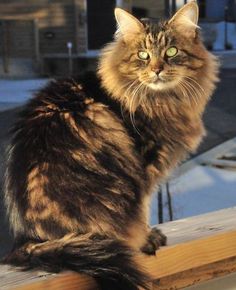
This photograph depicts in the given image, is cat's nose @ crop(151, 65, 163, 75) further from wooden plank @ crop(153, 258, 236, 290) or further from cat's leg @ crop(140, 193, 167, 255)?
wooden plank @ crop(153, 258, 236, 290)

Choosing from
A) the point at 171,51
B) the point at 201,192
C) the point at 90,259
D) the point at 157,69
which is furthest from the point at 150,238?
the point at 201,192

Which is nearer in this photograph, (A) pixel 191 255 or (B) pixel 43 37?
(A) pixel 191 255

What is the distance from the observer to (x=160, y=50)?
2664 millimetres

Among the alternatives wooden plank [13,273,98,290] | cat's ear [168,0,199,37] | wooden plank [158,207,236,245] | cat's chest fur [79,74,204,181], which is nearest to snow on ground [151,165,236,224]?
wooden plank [158,207,236,245]

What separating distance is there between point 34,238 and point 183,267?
60 centimetres

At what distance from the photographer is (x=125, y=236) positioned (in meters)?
2.32

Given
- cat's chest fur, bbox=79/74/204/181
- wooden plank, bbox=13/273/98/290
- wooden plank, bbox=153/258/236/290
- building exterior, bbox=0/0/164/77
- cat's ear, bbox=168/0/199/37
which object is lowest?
building exterior, bbox=0/0/164/77

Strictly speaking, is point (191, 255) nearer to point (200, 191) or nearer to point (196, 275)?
point (196, 275)

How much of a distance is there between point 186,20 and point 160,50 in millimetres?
207

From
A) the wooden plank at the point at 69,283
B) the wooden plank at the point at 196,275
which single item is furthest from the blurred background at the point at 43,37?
the wooden plank at the point at 69,283

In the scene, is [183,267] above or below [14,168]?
below

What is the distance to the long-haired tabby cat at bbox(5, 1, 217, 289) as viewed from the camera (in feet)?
6.92

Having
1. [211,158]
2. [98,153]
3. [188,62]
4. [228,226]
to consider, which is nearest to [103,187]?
[98,153]

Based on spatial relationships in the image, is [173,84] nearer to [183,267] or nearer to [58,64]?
[183,267]
